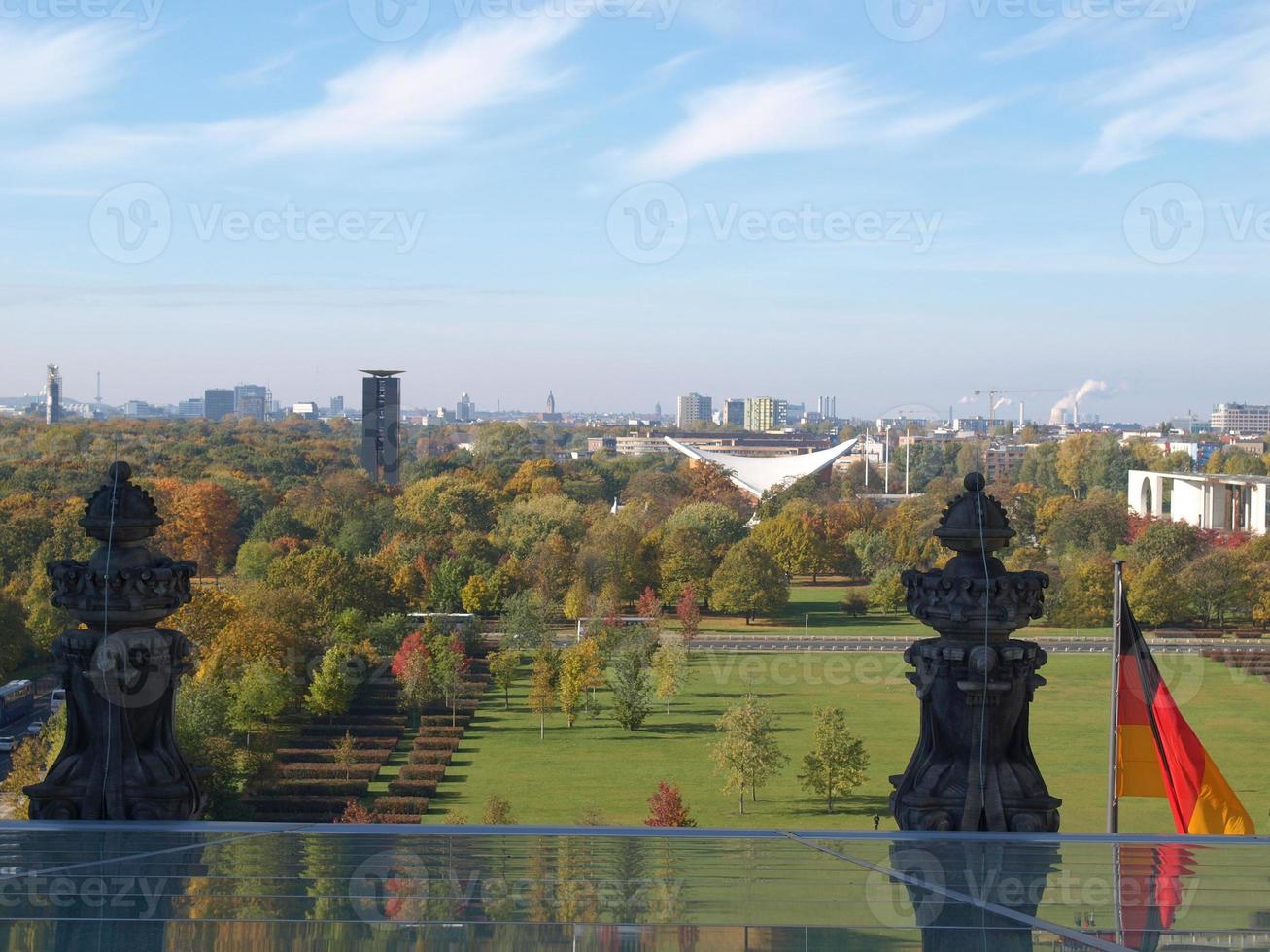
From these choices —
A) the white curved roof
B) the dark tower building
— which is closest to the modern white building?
the white curved roof

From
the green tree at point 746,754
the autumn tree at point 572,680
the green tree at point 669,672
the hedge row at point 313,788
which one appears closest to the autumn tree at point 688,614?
the green tree at point 669,672

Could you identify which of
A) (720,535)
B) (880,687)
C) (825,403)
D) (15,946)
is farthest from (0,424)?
(825,403)

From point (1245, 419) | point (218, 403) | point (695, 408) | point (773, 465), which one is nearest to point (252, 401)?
point (218, 403)

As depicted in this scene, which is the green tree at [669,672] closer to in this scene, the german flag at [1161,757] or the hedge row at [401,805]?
the hedge row at [401,805]

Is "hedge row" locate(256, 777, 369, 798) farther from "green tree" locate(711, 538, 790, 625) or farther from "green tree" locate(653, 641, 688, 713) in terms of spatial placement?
"green tree" locate(711, 538, 790, 625)

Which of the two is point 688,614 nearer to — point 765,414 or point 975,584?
point 975,584

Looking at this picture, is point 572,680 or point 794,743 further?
point 572,680

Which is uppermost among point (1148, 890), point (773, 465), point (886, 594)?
point (1148, 890)
